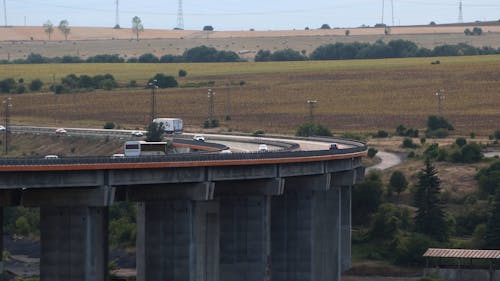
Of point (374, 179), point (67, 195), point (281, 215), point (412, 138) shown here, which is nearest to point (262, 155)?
point (281, 215)

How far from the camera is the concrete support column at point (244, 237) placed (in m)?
102

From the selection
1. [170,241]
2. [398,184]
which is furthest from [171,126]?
[170,241]

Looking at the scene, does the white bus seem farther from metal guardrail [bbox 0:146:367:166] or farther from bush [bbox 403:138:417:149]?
bush [bbox 403:138:417:149]

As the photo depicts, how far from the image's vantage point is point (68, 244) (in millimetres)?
83188

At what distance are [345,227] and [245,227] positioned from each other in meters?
24.8

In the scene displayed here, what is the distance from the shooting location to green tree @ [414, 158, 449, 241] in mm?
133875

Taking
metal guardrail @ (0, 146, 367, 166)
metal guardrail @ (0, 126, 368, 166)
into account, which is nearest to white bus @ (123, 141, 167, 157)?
metal guardrail @ (0, 126, 368, 166)

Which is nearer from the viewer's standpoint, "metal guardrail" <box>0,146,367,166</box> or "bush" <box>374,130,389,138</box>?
"metal guardrail" <box>0,146,367,166</box>

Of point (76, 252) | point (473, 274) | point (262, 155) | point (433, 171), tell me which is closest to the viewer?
point (76, 252)

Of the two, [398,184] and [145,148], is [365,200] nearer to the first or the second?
[398,184]

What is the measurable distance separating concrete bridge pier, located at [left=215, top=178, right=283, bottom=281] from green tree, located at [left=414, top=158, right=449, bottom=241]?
32.8m

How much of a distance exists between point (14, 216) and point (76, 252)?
63.0 metres

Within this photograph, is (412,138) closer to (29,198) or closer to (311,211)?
(311,211)

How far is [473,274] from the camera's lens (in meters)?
119
